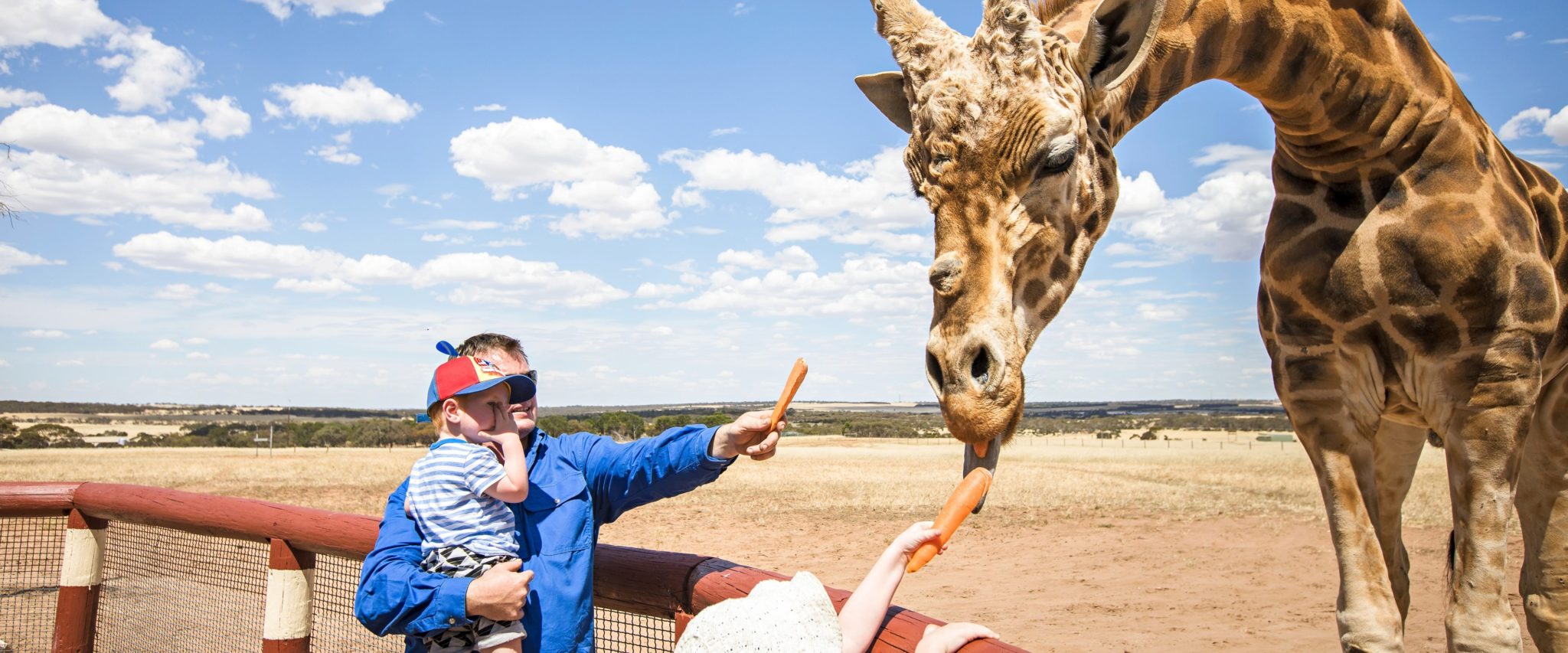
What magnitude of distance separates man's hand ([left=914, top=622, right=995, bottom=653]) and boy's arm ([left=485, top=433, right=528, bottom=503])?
3.91 feet

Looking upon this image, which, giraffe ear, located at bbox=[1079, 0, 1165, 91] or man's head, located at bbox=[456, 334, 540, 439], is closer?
giraffe ear, located at bbox=[1079, 0, 1165, 91]

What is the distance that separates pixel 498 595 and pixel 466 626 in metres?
0.21

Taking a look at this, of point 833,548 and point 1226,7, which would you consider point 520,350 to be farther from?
point 833,548

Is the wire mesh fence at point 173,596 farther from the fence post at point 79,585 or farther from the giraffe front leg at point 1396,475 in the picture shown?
the giraffe front leg at point 1396,475

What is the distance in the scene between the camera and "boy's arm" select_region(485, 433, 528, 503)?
2523 millimetres

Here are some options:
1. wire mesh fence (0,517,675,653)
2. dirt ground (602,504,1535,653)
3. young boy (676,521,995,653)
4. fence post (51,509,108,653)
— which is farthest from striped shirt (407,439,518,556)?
dirt ground (602,504,1535,653)

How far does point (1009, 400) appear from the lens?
201cm

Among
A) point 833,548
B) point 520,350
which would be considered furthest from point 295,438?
point 520,350

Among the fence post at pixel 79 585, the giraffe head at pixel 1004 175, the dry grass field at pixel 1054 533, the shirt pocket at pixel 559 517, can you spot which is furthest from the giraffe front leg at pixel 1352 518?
the dry grass field at pixel 1054 533

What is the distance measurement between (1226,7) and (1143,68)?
452mm

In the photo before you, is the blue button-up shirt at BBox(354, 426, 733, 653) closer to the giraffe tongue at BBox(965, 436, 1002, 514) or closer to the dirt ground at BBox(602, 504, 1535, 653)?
the giraffe tongue at BBox(965, 436, 1002, 514)

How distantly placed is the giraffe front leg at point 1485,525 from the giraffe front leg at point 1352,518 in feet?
0.63

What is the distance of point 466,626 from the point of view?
2.49 meters

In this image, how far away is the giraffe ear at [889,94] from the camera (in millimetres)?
3076
